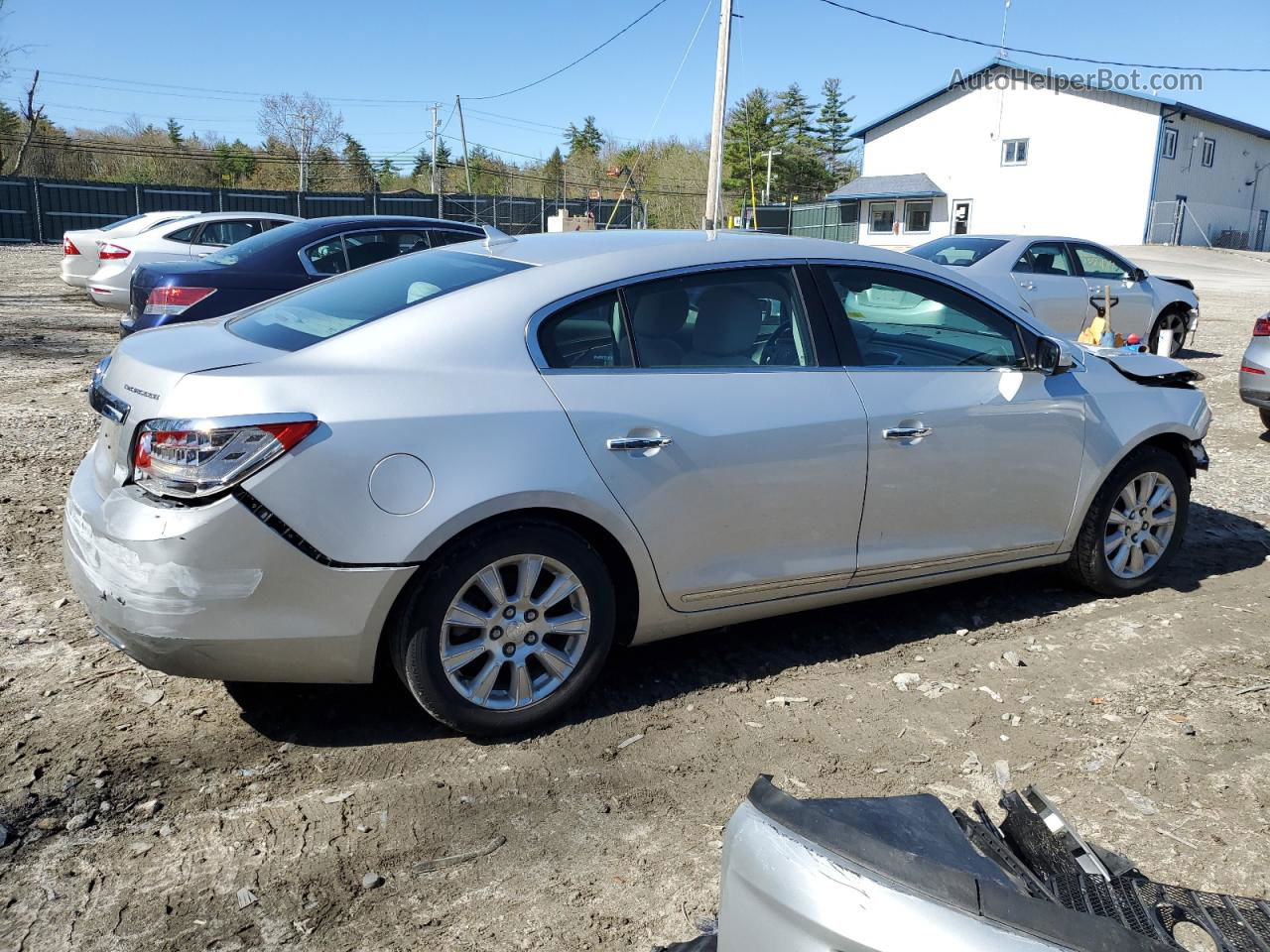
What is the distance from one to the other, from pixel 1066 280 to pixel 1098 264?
0.86 meters

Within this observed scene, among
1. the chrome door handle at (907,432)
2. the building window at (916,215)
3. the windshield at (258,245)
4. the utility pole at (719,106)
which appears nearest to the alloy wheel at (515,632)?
the chrome door handle at (907,432)

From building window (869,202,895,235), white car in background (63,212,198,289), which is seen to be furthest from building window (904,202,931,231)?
white car in background (63,212,198,289)

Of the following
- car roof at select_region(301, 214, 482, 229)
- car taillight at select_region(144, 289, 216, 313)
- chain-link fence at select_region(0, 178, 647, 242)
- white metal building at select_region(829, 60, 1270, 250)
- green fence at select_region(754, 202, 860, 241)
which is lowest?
car taillight at select_region(144, 289, 216, 313)

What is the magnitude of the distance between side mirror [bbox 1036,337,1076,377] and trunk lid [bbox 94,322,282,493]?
9.89 ft

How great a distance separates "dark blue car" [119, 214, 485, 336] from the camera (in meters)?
8.27

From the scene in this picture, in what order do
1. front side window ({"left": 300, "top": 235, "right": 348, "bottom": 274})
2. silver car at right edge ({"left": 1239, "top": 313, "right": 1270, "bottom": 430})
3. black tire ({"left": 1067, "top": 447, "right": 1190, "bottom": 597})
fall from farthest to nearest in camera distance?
front side window ({"left": 300, "top": 235, "right": 348, "bottom": 274}) → silver car at right edge ({"left": 1239, "top": 313, "right": 1270, "bottom": 430}) → black tire ({"left": 1067, "top": 447, "right": 1190, "bottom": 597})

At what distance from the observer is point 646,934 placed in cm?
261

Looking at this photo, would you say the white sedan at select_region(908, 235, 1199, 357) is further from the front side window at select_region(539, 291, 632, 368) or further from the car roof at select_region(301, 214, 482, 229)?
the front side window at select_region(539, 291, 632, 368)

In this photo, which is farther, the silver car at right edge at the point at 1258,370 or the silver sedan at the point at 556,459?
the silver car at right edge at the point at 1258,370

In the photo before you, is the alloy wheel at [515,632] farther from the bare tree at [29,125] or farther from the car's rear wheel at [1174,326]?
the bare tree at [29,125]

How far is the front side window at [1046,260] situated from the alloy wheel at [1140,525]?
23.6 feet

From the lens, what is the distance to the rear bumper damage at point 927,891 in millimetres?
1421

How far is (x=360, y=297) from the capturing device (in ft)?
12.5

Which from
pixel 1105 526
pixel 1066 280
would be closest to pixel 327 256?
pixel 1105 526
